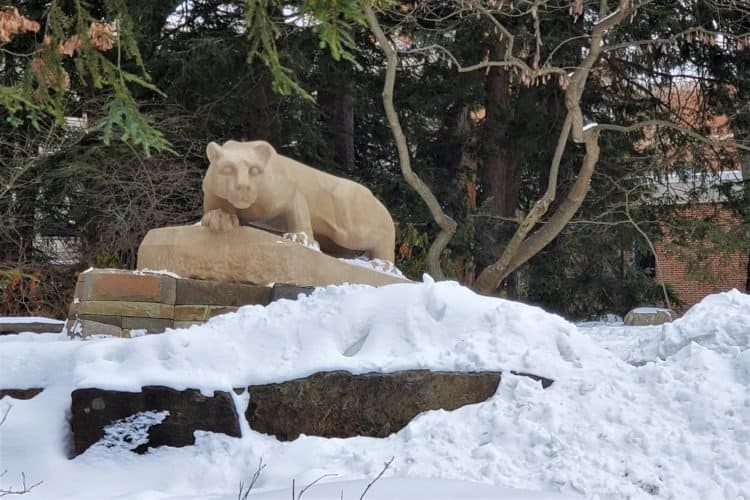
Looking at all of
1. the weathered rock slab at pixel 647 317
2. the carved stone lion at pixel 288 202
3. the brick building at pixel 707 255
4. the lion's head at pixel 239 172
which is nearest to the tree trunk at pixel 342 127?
the brick building at pixel 707 255

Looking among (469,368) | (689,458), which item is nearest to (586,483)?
(689,458)

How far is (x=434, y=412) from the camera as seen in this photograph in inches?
159

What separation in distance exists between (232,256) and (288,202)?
0.66 meters

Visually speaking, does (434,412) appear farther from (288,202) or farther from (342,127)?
(342,127)

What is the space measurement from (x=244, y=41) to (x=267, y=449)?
8.86m

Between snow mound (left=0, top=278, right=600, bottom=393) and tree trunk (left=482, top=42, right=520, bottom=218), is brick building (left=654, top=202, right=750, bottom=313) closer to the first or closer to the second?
tree trunk (left=482, top=42, right=520, bottom=218)

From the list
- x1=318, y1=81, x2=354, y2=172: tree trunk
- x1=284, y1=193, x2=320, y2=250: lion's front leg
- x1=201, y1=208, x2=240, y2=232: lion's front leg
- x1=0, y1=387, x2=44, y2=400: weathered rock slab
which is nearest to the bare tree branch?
x1=318, y1=81, x2=354, y2=172: tree trunk

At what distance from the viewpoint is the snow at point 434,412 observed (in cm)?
355

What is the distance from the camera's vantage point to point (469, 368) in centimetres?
416

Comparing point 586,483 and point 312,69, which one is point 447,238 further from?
point 586,483

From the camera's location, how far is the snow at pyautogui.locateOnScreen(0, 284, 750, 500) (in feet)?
11.6

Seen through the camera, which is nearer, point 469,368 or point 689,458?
point 689,458

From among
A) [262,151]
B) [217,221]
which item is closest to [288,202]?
[262,151]

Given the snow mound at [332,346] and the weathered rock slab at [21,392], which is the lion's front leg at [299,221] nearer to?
the snow mound at [332,346]
